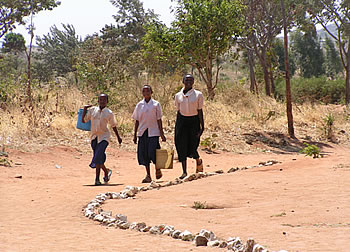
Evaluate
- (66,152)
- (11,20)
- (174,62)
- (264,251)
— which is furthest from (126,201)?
(11,20)

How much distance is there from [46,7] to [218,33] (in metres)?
16.1

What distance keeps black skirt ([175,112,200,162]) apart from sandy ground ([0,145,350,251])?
810 mm

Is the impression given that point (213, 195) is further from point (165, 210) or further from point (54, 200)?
point (54, 200)

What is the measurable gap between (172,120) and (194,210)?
11201 mm

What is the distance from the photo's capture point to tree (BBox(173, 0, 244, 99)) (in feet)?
67.4

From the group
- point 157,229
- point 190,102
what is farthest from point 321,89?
point 157,229

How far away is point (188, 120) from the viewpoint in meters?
9.69

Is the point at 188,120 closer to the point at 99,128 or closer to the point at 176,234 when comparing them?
the point at 99,128

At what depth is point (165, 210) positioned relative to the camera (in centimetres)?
639

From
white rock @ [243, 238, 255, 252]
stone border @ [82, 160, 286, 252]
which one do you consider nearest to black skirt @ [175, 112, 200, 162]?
stone border @ [82, 160, 286, 252]

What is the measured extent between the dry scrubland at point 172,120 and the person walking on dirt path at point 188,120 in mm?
4878

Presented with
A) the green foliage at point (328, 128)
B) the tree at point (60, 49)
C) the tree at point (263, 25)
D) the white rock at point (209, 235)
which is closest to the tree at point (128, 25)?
the tree at point (60, 49)

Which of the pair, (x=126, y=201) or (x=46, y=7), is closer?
(x=126, y=201)

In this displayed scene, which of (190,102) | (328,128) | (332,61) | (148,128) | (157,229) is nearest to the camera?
(157,229)
